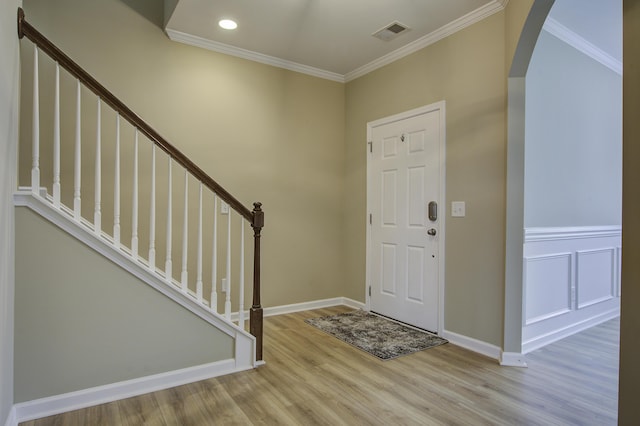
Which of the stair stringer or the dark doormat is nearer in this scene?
the stair stringer

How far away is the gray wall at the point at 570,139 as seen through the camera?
316 cm

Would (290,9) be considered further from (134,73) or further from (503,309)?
(503,309)

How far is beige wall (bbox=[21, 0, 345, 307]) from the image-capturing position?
296cm

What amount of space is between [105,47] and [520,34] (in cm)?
312

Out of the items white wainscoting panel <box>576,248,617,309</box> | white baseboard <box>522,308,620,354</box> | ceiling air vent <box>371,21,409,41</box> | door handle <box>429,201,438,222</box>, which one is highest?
ceiling air vent <box>371,21,409,41</box>

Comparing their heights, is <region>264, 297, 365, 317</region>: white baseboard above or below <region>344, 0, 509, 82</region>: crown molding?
below

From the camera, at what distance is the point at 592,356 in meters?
2.81

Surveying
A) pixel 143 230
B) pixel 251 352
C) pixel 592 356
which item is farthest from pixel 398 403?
pixel 143 230

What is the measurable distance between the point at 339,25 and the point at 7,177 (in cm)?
258

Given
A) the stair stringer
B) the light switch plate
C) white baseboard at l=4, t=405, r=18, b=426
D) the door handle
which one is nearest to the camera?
white baseboard at l=4, t=405, r=18, b=426

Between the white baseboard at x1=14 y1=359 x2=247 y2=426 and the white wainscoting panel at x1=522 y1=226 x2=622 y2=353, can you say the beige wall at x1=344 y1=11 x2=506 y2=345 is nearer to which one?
the white wainscoting panel at x1=522 y1=226 x2=622 y2=353

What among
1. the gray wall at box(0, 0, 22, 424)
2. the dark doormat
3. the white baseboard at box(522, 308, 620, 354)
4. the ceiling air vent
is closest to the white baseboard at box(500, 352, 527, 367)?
the white baseboard at box(522, 308, 620, 354)

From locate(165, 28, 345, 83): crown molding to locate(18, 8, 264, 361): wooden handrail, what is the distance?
4.15 feet

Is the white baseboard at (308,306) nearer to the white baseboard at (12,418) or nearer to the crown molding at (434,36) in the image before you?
the white baseboard at (12,418)
